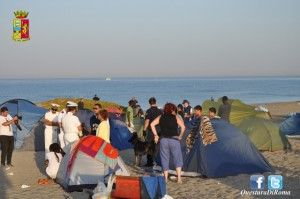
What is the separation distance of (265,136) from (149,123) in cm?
462

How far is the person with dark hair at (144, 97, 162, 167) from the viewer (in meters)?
12.1

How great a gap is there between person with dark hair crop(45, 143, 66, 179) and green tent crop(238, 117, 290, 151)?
619 centimetres

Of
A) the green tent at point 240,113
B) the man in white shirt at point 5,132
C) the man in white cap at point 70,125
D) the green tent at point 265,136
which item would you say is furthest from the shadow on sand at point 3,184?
the green tent at point 240,113

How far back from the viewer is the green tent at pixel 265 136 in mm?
15336

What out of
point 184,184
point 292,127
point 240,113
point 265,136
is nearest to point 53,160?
point 184,184

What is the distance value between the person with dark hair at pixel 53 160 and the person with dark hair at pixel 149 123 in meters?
2.10

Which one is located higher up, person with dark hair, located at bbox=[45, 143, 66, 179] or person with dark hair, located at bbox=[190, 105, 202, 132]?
person with dark hair, located at bbox=[190, 105, 202, 132]

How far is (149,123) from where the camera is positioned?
12.3m

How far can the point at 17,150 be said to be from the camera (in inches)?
643

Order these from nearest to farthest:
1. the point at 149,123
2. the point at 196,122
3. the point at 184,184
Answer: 1. the point at 184,184
2. the point at 196,122
3. the point at 149,123

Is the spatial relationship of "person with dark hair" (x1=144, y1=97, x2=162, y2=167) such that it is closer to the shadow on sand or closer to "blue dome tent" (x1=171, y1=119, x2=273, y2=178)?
"blue dome tent" (x1=171, y1=119, x2=273, y2=178)

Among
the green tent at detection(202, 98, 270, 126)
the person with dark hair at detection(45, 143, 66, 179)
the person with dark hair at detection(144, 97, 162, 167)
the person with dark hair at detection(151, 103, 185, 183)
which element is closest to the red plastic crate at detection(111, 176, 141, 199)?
the person with dark hair at detection(151, 103, 185, 183)

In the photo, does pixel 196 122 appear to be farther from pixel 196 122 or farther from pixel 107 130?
pixel 107 130

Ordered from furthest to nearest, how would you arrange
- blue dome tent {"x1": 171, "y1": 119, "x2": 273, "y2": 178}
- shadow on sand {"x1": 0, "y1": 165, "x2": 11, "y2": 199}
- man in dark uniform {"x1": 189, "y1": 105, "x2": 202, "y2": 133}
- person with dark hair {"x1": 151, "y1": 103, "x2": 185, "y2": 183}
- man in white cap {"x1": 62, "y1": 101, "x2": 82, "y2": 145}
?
man in white cap {"x1": 62, "y1": 101, "x2": 82, "y2": 145} < man in dark uniform {"x1": 189, "y1": 105, "x2": 202, "y2": 133} < blue dome tent {"x1": 171, "y1": 119, "x2": 273, "y2": 178} < person with dark hair {"x1": 151, "y1": 103, "x2": 185, "y2": 183} < shadow on sand {"x1": 0, "y1": 165, "x2": 11, "y2": 199}
